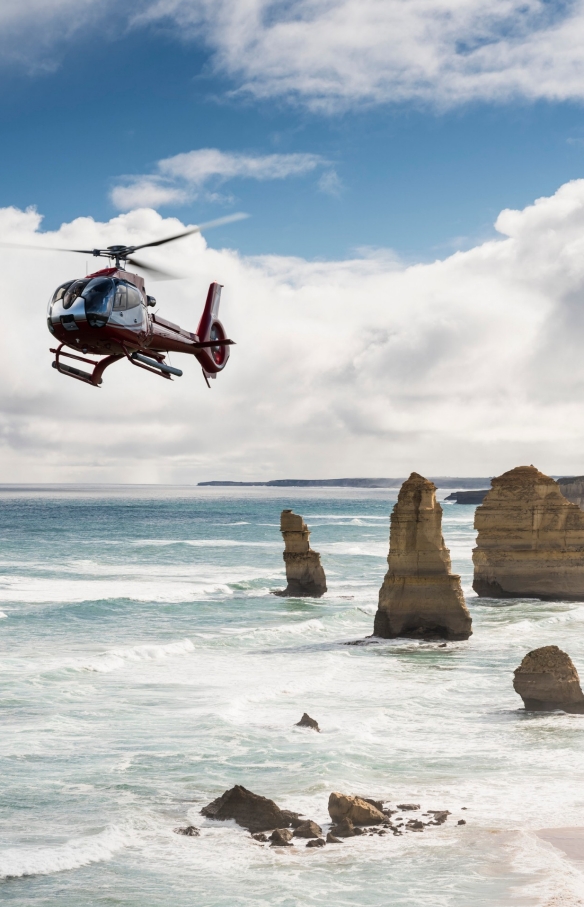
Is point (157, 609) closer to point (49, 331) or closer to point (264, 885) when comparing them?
point (49, 331)

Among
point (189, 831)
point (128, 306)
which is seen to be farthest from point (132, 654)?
point (189, 831)

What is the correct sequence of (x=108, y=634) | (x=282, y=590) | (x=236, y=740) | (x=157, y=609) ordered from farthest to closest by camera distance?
(x=282, y=590)
(x=157, y=609)
(x=108, y=634)
(x=236, y=740)

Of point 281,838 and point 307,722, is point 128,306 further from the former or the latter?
point 281,838

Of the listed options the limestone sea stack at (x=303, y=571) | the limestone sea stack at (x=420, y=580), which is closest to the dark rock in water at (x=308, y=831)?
the limestone sea stack at (x=420, y=580)

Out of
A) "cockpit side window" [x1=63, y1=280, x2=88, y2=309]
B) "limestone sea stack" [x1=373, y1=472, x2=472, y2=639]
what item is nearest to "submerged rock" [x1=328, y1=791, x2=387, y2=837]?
"cockpit side window" [x1=63, y1=280, x2=88, y2=309]

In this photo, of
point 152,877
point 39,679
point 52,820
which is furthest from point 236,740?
point 39,679
